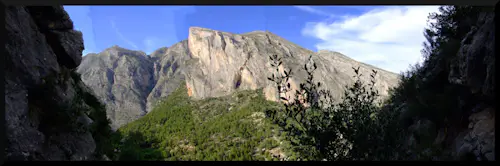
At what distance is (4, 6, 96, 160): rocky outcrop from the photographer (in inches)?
235

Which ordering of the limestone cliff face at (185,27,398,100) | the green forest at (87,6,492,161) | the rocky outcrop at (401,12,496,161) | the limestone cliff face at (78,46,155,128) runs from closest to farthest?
1. the green forest at (87,6,492,161)
2. the rocky outcrop at (401,12,496,161)
3. the limestone cliff face at (185,27,398,100)
4. the limestone cliff face at (78,46,155,128)

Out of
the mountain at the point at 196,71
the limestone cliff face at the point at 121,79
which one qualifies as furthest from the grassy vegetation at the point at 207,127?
the limestone cliff face at the point at 121,79

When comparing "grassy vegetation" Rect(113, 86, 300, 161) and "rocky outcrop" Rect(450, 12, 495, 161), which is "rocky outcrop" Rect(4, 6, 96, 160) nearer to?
"rocky outcrop" Rect(450, 12, 495, 161)

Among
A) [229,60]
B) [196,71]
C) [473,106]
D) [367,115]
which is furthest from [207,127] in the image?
[367,115]

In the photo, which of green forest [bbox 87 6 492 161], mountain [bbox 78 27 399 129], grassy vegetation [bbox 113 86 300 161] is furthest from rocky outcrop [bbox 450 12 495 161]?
mountain [bbox 78 27 399 129]

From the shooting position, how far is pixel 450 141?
333 inches

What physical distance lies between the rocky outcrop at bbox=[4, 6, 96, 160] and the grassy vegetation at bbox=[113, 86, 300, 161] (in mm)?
32619

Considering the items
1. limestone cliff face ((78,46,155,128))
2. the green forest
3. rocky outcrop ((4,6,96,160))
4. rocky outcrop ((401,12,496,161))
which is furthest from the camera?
limestone cliff face ((78,46,155,128))

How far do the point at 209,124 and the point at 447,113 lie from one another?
60.8 metres

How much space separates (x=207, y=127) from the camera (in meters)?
66.1

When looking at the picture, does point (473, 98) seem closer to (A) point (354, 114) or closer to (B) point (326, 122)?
(A) point (354, 114)

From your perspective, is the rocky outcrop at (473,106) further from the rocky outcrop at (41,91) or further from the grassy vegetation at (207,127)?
the grassy vegetation at (207,127)

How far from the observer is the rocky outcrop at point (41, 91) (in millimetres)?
5969

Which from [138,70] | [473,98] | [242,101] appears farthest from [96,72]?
[473,98]
